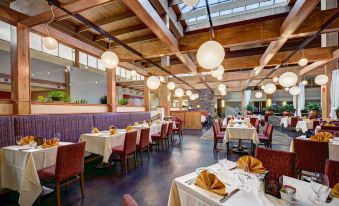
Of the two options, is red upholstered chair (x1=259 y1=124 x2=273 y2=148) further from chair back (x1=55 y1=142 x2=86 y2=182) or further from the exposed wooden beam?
the exposed wooden beam

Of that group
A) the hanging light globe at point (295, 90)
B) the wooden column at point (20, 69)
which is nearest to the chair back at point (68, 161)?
the wooden column at point (20, 69)

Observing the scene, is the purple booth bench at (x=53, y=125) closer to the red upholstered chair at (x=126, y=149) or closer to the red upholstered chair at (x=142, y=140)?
the red upholstered chair at (x=126, y=149)

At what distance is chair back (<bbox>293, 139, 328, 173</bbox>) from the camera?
2.67m

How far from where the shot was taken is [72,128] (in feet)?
14.0

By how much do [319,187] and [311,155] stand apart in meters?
2.02

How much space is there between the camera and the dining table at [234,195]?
3.75 ft

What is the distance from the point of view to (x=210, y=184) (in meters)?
1.32

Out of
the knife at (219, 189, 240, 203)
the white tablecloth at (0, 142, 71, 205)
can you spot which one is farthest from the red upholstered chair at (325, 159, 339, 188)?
the white tablecloth at (0, 142, 71, 205)

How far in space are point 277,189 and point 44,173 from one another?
2864 mm

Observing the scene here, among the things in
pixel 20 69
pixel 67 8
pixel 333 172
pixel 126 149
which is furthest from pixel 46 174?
pixel 333 172

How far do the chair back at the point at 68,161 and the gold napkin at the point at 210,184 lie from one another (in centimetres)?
190

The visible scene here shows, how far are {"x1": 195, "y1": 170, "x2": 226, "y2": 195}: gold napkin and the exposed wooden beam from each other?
9.22ft

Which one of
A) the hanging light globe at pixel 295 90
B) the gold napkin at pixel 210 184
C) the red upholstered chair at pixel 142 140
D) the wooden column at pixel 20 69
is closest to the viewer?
the gold napkin at pixel 210 184

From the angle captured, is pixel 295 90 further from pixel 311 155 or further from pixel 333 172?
pixel 333 172
